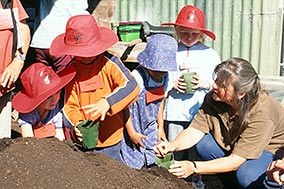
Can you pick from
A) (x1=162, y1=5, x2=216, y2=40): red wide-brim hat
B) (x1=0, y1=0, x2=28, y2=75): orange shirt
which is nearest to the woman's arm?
(x1=162, y1=5, x2=216, y2=40): red wide-brim hat

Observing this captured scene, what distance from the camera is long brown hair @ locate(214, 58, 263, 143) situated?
4.38m

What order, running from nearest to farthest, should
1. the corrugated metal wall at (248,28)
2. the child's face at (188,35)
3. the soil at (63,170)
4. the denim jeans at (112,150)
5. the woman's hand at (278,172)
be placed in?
the soil at (63,170), the woman's hand at (278,172), the denim jeans at (112,150), the child's face at (188,35), the corrugated metal wall at (248,28)

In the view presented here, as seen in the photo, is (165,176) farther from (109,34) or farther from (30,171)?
(109,34)

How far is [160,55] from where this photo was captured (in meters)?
4.89

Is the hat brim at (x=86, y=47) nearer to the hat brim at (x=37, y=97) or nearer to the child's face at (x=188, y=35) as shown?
the hat brim at (x=37, y=97)

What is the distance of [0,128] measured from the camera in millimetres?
4875

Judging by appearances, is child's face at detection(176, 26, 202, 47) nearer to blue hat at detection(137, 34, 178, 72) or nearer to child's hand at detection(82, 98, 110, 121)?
blue hat at detection(137, 34, 178, 72)

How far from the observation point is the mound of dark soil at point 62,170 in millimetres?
3700

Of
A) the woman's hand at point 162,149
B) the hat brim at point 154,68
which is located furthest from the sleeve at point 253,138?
the hat brim at point 154,68

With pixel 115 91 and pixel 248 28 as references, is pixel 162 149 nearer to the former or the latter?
pixel 115 91

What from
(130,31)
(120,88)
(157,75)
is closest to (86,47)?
(120,88)

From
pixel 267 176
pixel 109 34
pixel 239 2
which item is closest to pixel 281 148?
pixel 267 176

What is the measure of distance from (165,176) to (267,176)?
79cm

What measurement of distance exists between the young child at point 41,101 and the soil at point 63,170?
1.35 feet
